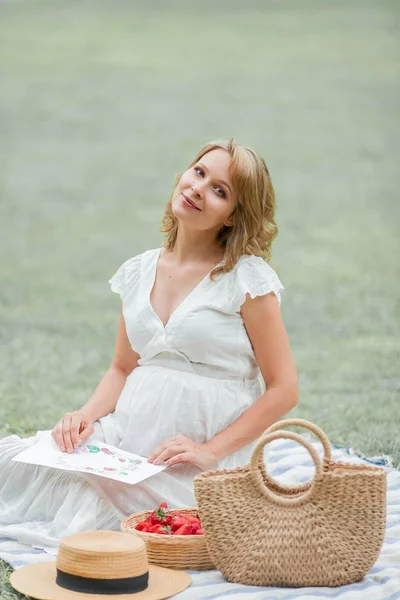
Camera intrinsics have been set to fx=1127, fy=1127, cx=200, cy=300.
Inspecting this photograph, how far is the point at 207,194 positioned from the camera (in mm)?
3350

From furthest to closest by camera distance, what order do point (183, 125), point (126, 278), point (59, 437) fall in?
point (183, 125) → point (126, 278) → point (59, 437)

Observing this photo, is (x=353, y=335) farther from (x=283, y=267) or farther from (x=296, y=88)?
(x=296, y=88)

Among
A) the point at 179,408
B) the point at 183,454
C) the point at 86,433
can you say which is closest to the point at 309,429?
the point at 183,454

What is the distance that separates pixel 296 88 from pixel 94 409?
8.11 m

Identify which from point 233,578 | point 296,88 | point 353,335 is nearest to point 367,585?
point 233,578

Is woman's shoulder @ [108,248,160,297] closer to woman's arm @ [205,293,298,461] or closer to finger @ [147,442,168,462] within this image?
woman's arm @ [205,293,298,461]

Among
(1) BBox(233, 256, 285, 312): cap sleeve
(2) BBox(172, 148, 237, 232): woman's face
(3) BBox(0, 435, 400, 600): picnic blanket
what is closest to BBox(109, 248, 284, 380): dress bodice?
(1) BBox(233, 256, 285, 312): cap sleeve

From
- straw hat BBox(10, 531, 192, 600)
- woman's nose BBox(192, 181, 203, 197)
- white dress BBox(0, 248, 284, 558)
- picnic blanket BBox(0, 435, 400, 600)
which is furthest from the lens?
woman's nose BBox(192, 181, 203, 197)

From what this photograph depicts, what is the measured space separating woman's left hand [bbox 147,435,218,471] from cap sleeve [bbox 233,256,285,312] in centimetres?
42

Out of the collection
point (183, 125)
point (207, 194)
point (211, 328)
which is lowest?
point (211, 328)

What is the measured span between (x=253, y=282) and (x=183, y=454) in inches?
21.6

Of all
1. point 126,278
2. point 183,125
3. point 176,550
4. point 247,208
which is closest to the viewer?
point 176,550

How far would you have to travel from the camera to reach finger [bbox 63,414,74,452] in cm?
324

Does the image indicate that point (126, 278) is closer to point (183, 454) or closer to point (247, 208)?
point (247, 208)
